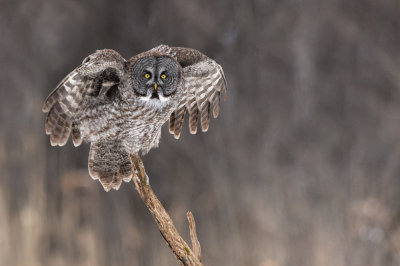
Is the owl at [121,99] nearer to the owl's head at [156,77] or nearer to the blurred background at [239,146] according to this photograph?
the owl's head at [156,77]

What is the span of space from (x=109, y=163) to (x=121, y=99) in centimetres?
40

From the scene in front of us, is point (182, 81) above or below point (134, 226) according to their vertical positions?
above

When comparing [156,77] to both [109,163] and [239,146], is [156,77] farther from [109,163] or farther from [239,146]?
[239,146]

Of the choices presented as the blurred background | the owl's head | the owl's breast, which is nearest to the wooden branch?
the owl's breast

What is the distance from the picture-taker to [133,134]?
3.07 m

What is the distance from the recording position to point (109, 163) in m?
3.21

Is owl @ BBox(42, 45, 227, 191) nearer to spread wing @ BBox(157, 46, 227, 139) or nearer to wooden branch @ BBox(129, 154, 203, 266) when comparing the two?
spread wing @ BBox(157, 46, 227, 139)

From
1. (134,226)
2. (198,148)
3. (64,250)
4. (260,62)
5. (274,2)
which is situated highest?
(274,2)

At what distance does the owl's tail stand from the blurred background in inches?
44.6

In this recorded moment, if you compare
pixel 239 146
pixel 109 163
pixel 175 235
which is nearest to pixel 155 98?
pixel 109 163

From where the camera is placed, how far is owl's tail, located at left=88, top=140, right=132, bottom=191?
10.4 feet

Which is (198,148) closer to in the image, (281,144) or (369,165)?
(281,144)

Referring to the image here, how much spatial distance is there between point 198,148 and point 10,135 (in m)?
1.39

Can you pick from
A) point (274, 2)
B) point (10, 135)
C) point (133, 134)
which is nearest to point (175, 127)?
point (133, 134)
